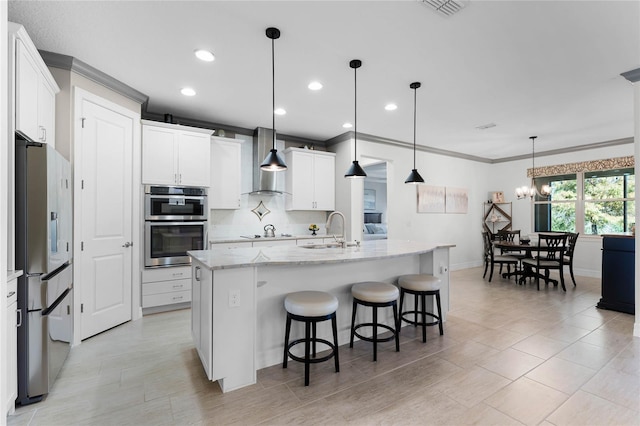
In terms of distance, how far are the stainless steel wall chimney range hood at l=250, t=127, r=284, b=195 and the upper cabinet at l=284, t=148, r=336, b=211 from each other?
36cm

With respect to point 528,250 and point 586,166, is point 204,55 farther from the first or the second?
point 586,166

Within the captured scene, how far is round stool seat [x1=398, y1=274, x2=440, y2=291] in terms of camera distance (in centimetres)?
298

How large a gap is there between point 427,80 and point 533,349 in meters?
2.87

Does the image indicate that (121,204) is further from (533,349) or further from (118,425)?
(533,349)

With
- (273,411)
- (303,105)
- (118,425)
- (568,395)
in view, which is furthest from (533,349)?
(303,105)

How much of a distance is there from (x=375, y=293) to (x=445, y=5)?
2.22 meters

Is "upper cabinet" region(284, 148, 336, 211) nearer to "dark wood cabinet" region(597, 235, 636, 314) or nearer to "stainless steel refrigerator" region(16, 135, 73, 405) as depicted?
"stainless steel refrigerator" region(16, 135, 73, 405)

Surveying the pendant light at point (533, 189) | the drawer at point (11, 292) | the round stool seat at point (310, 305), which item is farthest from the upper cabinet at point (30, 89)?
the pendant light at point (533, 189)

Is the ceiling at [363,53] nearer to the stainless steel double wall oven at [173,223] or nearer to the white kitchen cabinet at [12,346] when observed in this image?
the stainless steel double wall oven at [173,223]

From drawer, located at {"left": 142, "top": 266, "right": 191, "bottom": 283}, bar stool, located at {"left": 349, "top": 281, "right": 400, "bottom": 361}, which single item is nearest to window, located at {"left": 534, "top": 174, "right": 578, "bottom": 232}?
bar stool, located at {"left": 349, "top": 281, "right": 400, "bottom": 361}

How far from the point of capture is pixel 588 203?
6320 millimetres

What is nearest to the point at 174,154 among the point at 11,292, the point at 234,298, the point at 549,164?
the point at 11,292

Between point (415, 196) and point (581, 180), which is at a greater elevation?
point (581, 180)

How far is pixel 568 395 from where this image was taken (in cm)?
211
